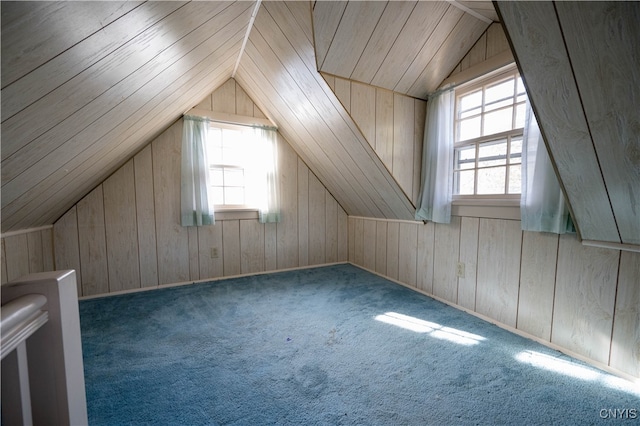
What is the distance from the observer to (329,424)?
111 centimetres

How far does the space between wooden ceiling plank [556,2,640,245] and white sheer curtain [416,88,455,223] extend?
1.02 meters

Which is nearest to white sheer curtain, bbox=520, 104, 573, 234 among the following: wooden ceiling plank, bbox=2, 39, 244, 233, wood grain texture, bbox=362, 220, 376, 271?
wood grain texture, bbox=362, 220, 376, 271

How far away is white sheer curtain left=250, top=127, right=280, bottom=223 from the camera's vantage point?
319 centimetres

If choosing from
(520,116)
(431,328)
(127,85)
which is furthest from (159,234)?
(520,116)

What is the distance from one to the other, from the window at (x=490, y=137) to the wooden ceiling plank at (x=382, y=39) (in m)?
0.80

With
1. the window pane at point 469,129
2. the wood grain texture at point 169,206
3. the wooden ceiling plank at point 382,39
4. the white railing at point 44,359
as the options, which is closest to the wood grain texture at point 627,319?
the window pane at point 469,129

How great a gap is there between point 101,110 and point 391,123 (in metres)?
2.01

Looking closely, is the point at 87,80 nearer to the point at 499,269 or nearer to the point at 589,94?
the point at 589,94

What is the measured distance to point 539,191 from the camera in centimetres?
165

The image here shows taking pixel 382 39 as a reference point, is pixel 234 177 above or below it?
below

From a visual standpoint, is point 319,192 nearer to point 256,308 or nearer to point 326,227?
point 326,227

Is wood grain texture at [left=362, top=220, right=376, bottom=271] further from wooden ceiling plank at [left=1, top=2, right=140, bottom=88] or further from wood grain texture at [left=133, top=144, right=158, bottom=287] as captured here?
wooden ceiling plank at [left=1, top=2, right=140, bottom=88]

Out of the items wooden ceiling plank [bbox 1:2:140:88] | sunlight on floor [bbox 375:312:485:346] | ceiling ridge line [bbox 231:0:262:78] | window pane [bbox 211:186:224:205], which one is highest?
ceiling ridge line [bbox 231:0:262:78]

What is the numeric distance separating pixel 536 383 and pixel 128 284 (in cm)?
341
